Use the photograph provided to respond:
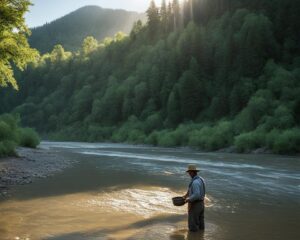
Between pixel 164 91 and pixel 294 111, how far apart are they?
41294 millimetres

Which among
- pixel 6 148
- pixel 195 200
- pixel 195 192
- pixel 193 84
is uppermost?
pixel 193 84

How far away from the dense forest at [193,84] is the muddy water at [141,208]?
3222 centimetres

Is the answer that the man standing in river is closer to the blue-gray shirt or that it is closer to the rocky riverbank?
the blue-gray shirt

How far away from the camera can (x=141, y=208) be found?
18016 mm

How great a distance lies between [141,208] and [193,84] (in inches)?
3093

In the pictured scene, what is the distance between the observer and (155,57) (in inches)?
4513

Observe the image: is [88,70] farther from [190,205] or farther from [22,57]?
[190,205]

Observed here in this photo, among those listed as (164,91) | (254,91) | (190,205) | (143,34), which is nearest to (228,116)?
(254,91)

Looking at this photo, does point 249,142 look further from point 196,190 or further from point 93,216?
point 196,190

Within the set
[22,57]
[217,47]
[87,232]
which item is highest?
[217,47]

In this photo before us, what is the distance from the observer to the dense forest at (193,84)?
2699 inches

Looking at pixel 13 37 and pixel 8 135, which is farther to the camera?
pixel 8 135

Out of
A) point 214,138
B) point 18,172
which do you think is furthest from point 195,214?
point 214,138

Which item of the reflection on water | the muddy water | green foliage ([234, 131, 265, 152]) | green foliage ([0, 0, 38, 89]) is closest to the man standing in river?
the muddy water
